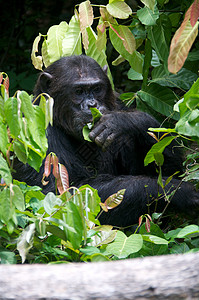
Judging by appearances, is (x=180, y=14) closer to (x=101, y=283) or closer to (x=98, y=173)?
(x=98, y=173)

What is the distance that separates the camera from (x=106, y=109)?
14.1ft

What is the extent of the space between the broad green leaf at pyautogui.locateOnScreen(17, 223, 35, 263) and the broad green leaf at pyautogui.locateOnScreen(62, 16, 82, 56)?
2291 mm

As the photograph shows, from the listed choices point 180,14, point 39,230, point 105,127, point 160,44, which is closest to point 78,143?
point 105,127

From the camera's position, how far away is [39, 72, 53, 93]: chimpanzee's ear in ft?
14.7

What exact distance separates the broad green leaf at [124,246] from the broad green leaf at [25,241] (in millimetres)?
488

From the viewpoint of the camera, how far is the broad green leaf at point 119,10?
12.6 ft

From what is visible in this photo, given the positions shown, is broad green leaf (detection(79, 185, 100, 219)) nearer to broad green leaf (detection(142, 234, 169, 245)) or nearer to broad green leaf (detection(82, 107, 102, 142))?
broad green leaf (detection(142, 234, 169, 245))

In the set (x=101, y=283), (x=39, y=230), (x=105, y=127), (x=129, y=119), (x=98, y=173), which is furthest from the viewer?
(x=98, y=173)

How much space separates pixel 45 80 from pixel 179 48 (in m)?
2.15

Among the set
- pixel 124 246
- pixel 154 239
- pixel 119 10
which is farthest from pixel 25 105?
pixel 119 10

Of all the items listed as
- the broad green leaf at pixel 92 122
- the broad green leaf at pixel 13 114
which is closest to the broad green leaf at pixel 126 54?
the broad green leaf at pixel 92 122

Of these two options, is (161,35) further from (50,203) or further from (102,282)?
(102,282)

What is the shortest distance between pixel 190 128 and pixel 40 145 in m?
0.81

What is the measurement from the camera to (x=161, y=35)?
4.38 metres
